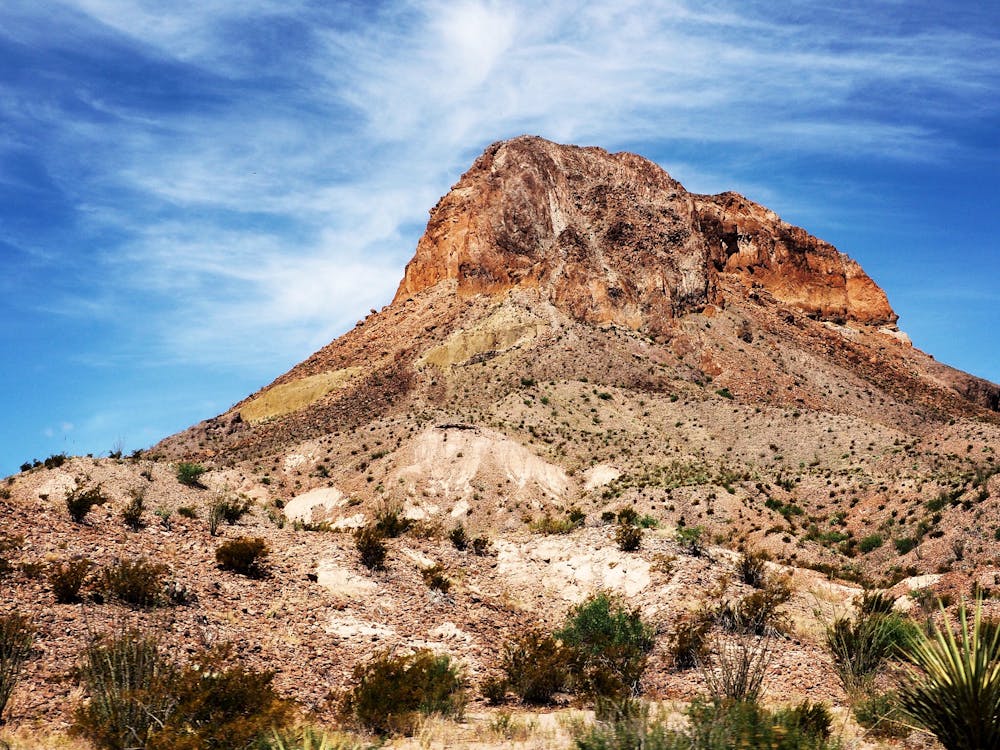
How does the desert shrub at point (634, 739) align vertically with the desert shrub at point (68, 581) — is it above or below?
below

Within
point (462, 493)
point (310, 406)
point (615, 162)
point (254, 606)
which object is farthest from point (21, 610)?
point (615, 162)

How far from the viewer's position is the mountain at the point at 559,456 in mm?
15008

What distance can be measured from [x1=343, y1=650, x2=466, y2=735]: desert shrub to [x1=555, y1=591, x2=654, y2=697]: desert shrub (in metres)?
2.23

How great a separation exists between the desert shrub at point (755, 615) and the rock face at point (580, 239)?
202ft

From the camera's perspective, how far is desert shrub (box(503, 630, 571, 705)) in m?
12.9

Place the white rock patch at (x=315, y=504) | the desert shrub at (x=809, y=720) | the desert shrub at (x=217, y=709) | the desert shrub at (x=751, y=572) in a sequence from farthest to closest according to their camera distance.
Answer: the white rock patch at (x=315, y=504)
the desert shrub at (x=751, y=572)
the desert shrub at (x=809, y=720)
the desert shrub at (x=217, y=709)

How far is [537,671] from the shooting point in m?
13.0

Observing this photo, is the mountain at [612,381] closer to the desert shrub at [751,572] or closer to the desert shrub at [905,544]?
the desert shrub at [905,544]

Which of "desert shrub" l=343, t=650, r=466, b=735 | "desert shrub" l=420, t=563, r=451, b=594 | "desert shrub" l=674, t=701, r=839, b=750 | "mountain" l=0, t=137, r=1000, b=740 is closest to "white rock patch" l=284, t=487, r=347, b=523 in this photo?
"mountain" l=0, t=137, r=1000, b=740

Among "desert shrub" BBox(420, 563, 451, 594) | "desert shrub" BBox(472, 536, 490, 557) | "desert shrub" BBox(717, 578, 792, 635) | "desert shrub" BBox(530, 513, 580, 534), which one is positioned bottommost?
"desert shrub" BBox(717, 578, 792, 635)

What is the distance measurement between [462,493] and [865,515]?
2122cm

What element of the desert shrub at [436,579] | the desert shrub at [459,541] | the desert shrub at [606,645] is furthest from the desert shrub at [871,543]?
the desert shrub at [436,579]

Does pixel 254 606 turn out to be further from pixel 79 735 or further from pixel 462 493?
pixel 462 493

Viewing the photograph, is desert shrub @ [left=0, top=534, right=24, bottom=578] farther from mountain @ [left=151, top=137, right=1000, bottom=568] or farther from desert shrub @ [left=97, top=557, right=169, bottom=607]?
mountain @ [left=151, top=137, right=1000, bottom=568]
